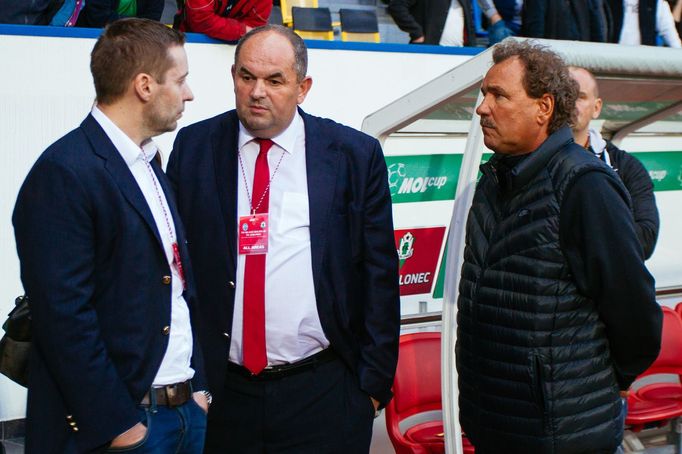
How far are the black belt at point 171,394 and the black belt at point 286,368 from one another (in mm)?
365

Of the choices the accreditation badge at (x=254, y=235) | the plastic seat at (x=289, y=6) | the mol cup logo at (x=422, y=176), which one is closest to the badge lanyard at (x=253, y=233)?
the accreditation badge at (x=254, y=235)

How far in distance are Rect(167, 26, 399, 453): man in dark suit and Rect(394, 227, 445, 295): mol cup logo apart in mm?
1351

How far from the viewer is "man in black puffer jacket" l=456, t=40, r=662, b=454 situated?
2107mm

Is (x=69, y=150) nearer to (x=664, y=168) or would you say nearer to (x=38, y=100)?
(x=38, y=100)

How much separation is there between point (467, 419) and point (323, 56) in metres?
3.67

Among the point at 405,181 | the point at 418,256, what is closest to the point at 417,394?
the point at 418,256

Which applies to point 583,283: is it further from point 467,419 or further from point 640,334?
Result: point 467,419

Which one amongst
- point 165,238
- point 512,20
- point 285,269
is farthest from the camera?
point 512,20

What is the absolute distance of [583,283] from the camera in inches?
83.3

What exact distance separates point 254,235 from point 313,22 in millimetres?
4128

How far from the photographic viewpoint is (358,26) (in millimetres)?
6559

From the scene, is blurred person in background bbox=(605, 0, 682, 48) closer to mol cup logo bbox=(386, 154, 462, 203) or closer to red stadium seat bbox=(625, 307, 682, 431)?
red stadium seat bbox=(625, 307, 682, 431)

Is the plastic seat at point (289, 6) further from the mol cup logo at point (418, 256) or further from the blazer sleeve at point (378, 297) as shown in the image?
the blazer sleeve at point (378, 297)

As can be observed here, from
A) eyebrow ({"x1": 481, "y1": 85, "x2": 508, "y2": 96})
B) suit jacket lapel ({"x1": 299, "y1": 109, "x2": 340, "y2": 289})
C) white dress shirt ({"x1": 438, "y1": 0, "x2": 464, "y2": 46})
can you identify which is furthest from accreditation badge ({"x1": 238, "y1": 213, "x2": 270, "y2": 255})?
white dress shirt ({"x1": 438, "y1": 0, "x2": 464, "y2": 46})
